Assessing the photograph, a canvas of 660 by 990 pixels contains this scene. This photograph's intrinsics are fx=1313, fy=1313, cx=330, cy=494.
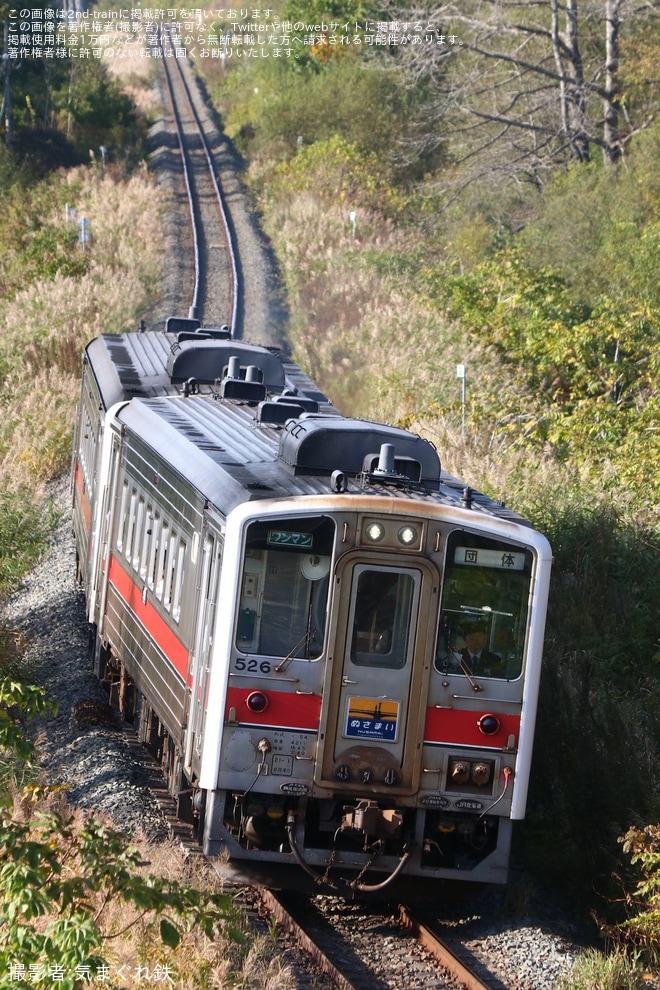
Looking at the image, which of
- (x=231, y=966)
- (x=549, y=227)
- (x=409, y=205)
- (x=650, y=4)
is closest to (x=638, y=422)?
(x=231, y=966)

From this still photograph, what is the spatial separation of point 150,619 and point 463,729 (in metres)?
2.89

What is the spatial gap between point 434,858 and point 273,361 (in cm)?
635

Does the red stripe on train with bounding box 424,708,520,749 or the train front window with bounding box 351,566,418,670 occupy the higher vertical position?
the train front window with bounding box 351,566,418,670

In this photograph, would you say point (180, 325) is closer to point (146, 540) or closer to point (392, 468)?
point (146, 540)

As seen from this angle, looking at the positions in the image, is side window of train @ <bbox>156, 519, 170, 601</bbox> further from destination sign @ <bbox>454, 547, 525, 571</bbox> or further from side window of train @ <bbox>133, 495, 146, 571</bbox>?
destination sign @ <bbox>454, 547, 525, 571</bbox>

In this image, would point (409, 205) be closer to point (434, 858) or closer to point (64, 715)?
point (64, 715)

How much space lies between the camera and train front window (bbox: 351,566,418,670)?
778 centimetres

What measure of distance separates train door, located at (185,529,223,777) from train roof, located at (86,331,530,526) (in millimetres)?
331

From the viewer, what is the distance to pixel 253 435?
979 cm

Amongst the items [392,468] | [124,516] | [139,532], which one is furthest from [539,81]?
[392,468]

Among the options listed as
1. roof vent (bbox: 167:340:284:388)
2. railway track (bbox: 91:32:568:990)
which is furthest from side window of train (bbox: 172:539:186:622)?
roof vent (bbox: 167:340:284:388)

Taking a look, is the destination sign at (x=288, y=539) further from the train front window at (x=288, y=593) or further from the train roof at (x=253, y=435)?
the train roof at (x=253, y=435)

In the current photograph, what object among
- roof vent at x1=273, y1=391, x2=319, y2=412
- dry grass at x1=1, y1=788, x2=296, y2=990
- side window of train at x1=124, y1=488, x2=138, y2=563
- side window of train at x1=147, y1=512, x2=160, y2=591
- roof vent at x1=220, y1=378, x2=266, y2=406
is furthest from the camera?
roof vent at x1=220, y1=378, x2=266, y2=406

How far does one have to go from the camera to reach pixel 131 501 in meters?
10.9
